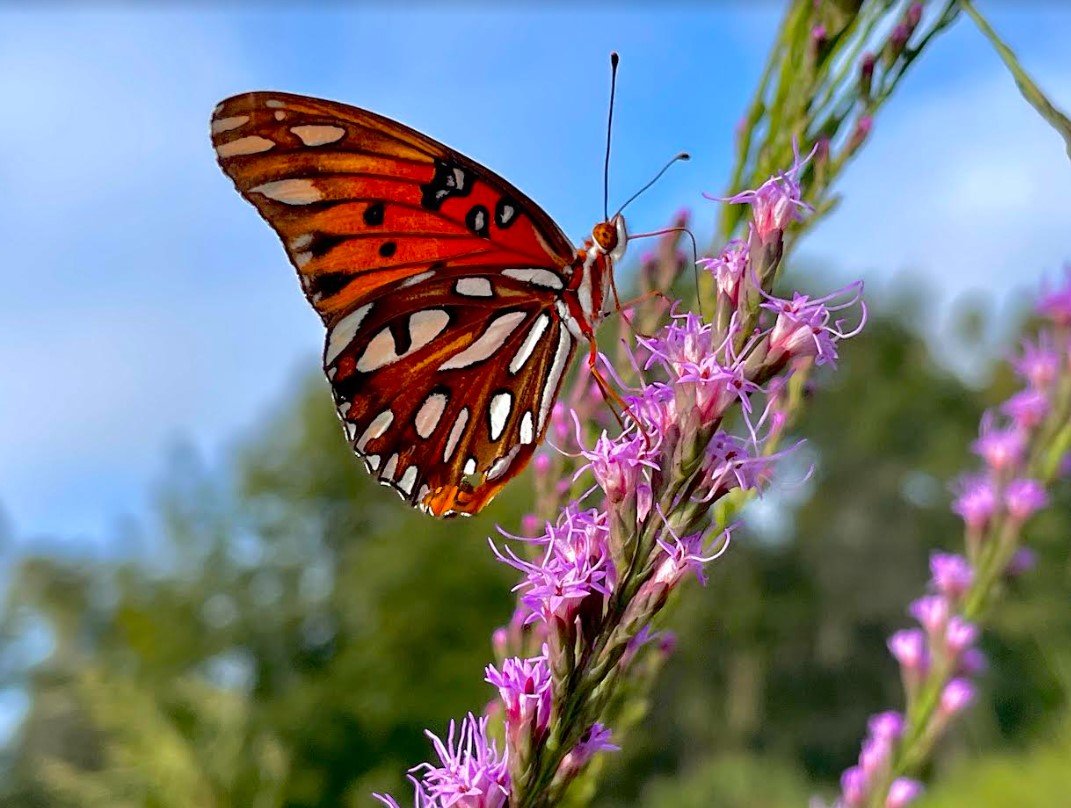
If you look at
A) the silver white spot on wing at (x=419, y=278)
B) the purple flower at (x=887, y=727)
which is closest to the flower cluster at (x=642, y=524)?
the silver white spot on wing at (x=419, y=278)

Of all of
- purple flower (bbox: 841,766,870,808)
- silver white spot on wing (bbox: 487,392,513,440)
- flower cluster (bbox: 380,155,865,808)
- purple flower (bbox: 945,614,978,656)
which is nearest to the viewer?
flower cluster (bbox: 380,155,865,808)

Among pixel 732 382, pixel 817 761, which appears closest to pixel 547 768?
pixel 732 382

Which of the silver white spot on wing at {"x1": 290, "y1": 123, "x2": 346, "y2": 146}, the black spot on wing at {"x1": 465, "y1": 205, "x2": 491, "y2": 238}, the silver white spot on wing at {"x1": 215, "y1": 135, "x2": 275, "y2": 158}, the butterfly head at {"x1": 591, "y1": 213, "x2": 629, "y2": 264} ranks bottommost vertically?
the butterfly head at {"x1": 591, "y1": 213, "x2": 629, "y2": 264}

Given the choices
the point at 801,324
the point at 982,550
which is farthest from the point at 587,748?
the point at 982,550

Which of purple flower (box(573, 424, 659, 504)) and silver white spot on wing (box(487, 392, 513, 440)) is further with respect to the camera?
silver white spot on wing (box(487, 392, 513, 440))

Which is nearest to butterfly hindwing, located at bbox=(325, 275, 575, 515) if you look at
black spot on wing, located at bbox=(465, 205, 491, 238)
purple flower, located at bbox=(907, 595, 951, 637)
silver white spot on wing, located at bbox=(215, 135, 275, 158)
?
black spot on wing, located at bbox=(465, 205, 491, 238)

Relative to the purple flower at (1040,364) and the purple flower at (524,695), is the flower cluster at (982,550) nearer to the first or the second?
the purple flower at (1040,364)

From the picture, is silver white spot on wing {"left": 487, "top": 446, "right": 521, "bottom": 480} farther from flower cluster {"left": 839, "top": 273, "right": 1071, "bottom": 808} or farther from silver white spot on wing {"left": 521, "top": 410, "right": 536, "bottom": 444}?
flower cluster {"left": 839, "top": 273, "right": 1071, "bottom": 808}
